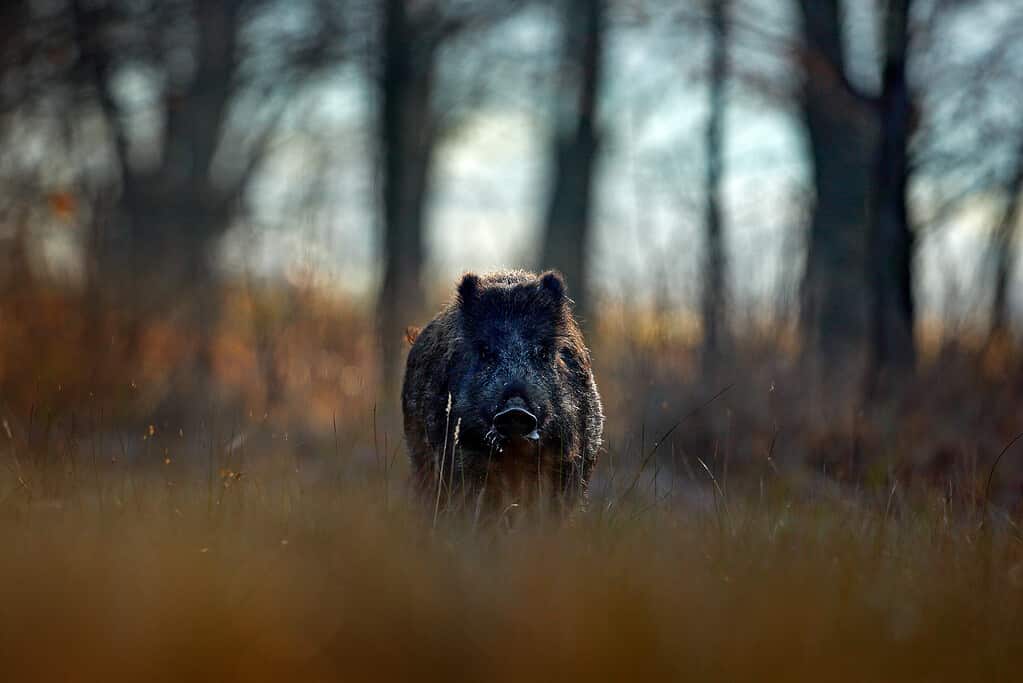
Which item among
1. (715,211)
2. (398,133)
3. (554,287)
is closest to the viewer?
(554,287)

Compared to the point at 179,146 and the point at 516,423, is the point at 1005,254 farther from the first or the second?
the point at 179,146

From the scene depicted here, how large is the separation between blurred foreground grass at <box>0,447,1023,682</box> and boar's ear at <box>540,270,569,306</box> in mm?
1924

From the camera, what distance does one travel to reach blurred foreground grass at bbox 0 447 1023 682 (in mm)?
2859

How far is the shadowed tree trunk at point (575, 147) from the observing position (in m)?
14.6

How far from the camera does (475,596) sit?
127 inches

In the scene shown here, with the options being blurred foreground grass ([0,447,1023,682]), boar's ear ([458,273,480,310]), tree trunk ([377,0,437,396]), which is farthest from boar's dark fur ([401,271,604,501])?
tree trunk ([377,0,437,396])

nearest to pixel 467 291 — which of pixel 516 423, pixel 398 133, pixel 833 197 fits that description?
pixel 516 423

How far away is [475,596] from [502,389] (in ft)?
6.50

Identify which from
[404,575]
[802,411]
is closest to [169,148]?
[802,411]

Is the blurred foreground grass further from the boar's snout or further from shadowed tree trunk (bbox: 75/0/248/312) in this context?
shadowed tree trunk (bbox: 75/0/248/312)

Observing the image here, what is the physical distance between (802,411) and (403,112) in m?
6.66

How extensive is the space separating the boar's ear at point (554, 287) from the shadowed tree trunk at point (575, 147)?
8.15 meters

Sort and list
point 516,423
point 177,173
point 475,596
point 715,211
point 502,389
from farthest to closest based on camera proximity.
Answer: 1. point 177,173
2. point 715,211
3. point 502,389
4. point 516,423
5. point 475,596

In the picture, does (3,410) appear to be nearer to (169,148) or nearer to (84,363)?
(84,363)
